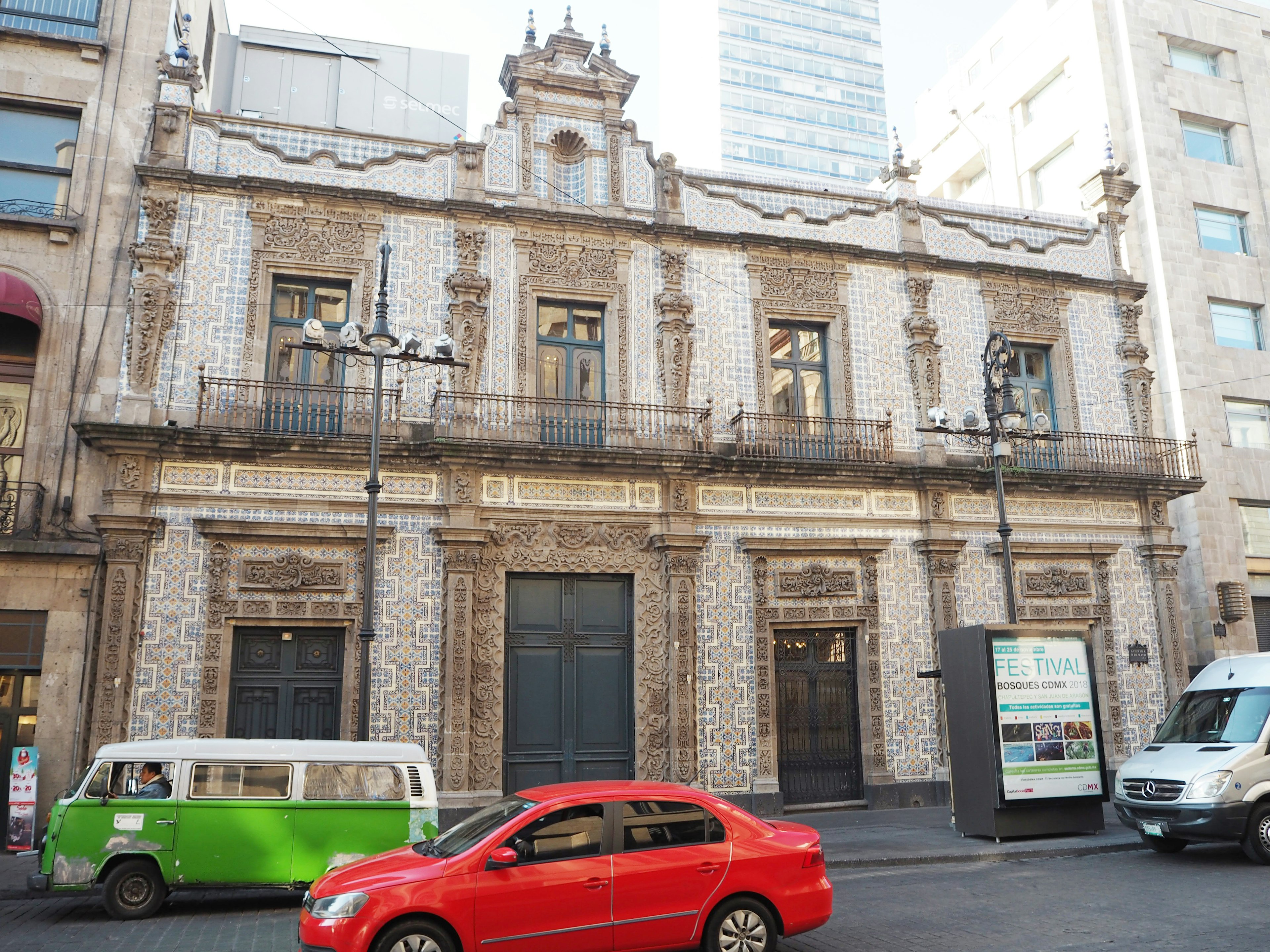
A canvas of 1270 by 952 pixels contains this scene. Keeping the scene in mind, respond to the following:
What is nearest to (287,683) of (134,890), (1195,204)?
(134,890)

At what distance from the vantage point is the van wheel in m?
9.45

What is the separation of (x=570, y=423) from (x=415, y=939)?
10.7 metres

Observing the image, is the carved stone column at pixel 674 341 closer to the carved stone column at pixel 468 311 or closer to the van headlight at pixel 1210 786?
the carved stone column at pixel 468 311

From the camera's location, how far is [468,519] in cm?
1551

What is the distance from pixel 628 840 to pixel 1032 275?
16.9 metres

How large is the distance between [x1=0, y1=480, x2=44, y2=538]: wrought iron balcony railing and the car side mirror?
36.0 feet

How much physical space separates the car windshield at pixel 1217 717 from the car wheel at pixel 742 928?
25.1ft

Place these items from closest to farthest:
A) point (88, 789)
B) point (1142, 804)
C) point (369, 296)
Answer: point (88, 789)
point (1142, 804)
point (369, 296)

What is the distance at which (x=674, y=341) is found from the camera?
57.1ft

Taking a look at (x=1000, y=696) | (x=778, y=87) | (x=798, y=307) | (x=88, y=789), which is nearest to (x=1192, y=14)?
(x=798, y=307)

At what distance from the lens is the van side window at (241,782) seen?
32.5ft

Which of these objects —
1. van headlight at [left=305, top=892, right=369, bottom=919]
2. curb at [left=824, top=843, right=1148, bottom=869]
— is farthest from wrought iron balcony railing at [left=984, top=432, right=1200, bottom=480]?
van headlight at [left=305, top=892, right=369, bottom=919]

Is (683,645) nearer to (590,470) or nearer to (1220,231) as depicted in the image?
(590,470)

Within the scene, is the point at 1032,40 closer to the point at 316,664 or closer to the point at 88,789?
the point at 316,664
